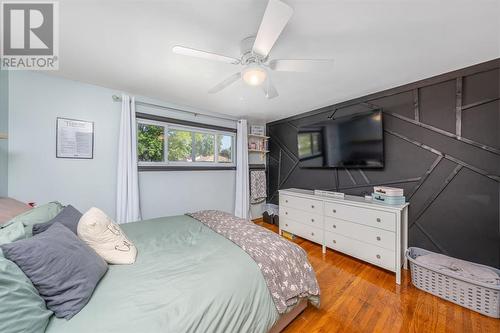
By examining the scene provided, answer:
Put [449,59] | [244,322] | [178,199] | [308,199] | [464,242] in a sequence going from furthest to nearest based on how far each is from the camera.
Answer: [178,199] → [308,199] → [464,242] → [449,59] → [244,322]

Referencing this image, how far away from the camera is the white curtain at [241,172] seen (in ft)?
12.1

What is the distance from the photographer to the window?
287cm

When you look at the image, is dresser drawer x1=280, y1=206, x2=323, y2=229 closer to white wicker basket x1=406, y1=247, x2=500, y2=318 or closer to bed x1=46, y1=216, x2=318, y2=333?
white wicker basket x1=406, y1=247, x2=500, y2=318

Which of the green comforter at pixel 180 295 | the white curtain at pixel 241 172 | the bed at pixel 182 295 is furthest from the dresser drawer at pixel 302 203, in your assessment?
the green comforter at pixel 180 295

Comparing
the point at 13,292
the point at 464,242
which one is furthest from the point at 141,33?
the point at 464,242

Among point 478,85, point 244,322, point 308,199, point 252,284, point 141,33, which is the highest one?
point 141,33

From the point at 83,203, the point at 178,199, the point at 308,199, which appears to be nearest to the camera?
the point at 83,203

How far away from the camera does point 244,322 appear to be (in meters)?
1.04

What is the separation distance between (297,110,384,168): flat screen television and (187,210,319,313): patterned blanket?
1763 mm

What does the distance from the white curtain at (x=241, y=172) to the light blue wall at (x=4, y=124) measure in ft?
9.39

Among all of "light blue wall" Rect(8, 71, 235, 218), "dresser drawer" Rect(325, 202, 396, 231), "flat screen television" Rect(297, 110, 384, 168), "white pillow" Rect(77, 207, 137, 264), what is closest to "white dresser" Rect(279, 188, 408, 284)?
"dresser drawer" Rect(325, 202, 396, 231)

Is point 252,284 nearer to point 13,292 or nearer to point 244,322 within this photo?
point 244,322

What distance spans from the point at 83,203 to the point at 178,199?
1176 millimetres

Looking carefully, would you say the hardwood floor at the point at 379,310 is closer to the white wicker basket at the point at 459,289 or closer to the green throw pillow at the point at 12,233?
the white wicker basket at the point at 459,289
